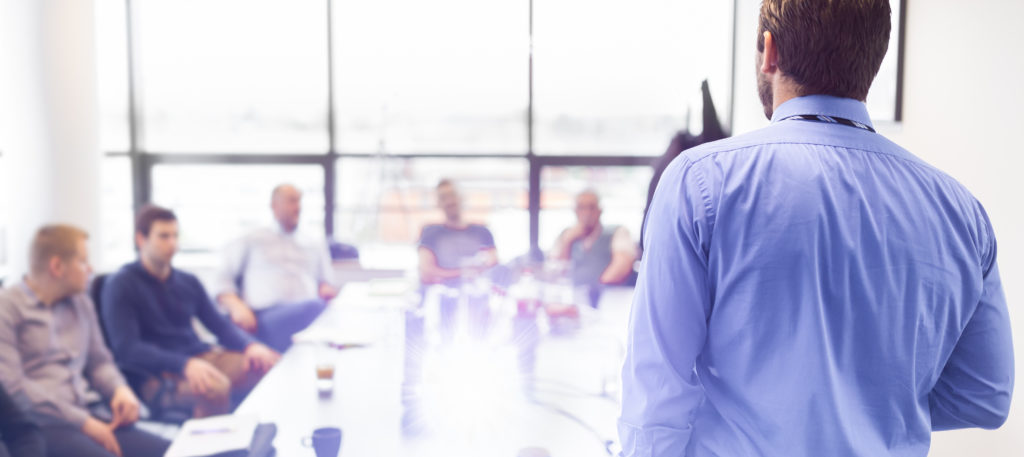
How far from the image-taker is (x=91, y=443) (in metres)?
2.44

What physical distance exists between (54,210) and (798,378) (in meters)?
4.19

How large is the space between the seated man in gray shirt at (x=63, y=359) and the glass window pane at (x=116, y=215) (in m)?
1.32

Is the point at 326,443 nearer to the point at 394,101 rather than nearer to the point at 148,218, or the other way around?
the point at 148,218

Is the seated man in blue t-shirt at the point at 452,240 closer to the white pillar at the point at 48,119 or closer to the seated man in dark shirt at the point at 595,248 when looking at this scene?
the seated man in dark shirt at the point at 595,248

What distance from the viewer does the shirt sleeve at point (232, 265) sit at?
13.2ft

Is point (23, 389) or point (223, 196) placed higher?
point (223, 196)

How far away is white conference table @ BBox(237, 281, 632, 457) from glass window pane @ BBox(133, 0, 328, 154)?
231 cm

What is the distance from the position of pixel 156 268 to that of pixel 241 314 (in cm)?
59

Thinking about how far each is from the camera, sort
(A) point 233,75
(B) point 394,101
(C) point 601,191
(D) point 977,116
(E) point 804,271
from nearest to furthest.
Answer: (E) point 804,271, (D) point 977,116, (C) point 601,191, (A) point 233,75, (B) point 394,101

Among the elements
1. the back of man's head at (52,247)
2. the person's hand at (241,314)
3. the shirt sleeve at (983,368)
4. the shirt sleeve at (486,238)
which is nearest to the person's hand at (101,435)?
the back of man's head at (52,247)

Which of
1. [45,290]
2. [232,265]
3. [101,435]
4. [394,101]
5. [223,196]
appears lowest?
[101,435]

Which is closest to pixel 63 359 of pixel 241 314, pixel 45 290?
pixel 45 290

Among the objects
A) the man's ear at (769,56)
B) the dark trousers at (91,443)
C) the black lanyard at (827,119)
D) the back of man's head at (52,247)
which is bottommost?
the dark trousers at (91,443)

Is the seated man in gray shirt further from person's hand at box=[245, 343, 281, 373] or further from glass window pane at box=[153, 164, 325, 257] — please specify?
glass window pane at box=[153, 164, 325, 257]
